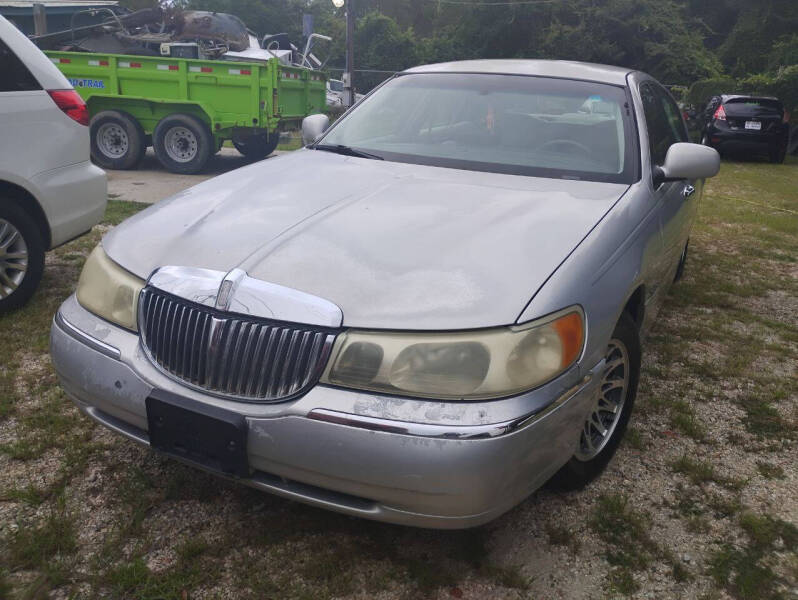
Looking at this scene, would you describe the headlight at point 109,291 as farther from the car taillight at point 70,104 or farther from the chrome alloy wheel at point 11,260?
the car taillight at point 70,104

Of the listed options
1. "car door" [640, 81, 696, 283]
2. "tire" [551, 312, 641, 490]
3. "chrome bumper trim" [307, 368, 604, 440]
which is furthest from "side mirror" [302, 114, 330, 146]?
"chrome bumper trim" [307, 368, 604, 440]

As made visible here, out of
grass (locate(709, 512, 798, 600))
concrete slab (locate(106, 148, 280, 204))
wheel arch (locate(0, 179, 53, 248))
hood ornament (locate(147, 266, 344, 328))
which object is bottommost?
concrete slab (locate(106, 148, 280, 204))

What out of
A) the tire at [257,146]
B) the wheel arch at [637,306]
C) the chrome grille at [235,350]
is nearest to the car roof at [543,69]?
the wheel arch at [637,306]

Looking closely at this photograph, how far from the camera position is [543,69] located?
12.4ft

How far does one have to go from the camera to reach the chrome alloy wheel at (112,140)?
10438 mm

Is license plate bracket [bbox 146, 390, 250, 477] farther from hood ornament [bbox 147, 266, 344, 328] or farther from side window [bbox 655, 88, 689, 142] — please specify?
side window [bbox 655, 88, 689, 142]

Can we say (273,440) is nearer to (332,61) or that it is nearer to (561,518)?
(561,518)

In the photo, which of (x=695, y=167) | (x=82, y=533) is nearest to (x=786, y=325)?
(x=695, y=167)

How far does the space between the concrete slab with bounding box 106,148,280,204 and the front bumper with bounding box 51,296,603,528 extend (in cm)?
644

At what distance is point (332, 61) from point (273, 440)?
38.2m

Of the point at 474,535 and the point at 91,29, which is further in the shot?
the point at 91,29

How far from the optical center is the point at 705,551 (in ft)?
7.95

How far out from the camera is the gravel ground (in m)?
2.20

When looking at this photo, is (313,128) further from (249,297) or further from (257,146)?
(257,146)
